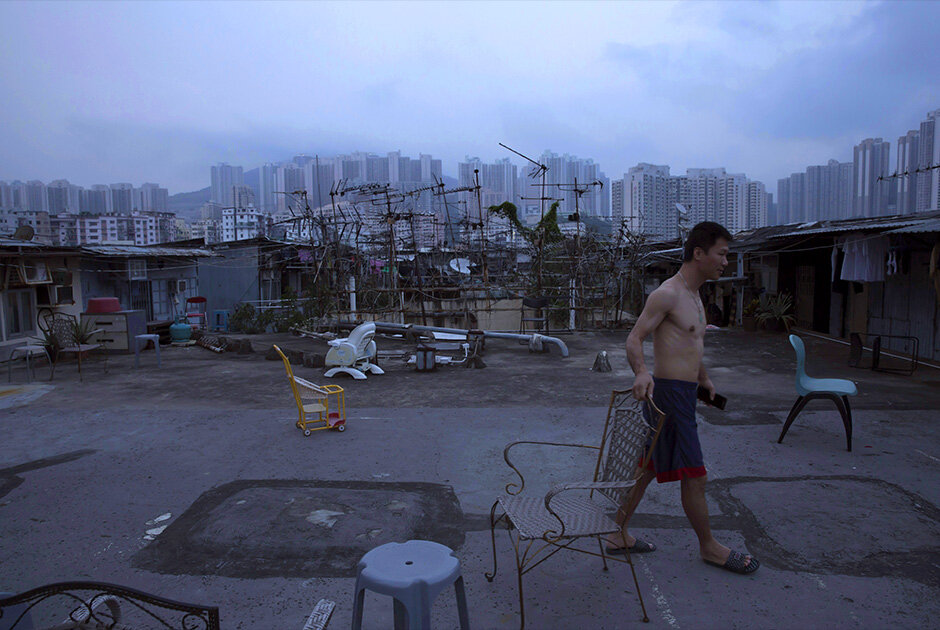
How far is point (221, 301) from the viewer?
22500mm

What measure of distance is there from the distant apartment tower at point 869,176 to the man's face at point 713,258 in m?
24.6

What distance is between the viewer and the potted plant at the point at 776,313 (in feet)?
50.4

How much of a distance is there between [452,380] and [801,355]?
5.33 m

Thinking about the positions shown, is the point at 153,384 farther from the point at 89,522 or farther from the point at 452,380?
the point at 89,522

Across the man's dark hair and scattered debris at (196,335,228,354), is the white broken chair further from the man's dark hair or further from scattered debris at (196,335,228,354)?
the man's dark hair

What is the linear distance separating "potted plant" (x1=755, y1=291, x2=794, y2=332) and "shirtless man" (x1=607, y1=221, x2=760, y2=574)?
13.4 meters

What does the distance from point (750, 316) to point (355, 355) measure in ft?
37.3

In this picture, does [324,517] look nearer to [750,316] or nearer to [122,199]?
[750,316]

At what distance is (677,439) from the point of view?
3.39 metres

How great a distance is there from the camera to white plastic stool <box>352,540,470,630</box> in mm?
2348

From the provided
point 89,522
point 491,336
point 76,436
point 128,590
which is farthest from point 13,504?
point 491,336

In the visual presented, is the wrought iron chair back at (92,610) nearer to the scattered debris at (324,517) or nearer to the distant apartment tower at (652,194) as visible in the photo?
the scattered debris at (324,517)

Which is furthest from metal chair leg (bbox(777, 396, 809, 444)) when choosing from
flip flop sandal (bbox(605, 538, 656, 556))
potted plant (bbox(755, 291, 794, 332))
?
potted plant (bbox(755, 291, 794, 332))

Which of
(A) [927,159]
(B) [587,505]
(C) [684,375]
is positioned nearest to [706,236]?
(C) [684,375]
